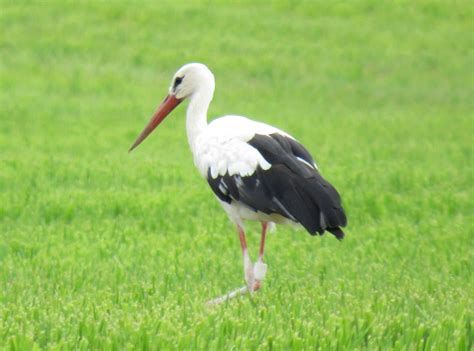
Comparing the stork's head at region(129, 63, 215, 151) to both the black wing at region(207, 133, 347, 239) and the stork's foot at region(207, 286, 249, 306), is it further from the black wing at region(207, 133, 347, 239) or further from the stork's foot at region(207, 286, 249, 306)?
the stork's foot at region(207, 286, 249, 306)

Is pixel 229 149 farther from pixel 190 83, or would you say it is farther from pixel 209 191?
pixel 209 191

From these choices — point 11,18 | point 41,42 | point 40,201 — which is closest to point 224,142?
point 40,201

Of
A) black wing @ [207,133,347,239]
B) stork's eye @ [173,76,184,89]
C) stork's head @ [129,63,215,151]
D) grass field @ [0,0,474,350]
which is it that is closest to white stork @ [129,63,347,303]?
black wing @ [207,133,347,239]

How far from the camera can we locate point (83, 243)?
10070 millimetres

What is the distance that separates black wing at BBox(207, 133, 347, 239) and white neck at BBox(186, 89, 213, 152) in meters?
0.52

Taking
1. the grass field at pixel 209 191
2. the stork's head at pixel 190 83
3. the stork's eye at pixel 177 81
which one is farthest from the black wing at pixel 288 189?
the stork's eye at pixel 177 81

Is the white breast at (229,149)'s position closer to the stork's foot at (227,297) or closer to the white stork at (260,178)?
the white stork at (260,178)

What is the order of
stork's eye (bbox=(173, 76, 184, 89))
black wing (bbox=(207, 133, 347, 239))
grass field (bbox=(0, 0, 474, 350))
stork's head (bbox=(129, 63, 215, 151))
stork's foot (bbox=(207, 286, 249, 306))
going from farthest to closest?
1. stork's eye (bbox=(173, 76, 184, 89))
2. stork's head (bbox=(129, 63, 215, 151))
3. black wing (bbox=(207, 133, 347, 239))
4. stork's foot (bbox=(207, 286, 249, 306))
5. grass field (bbox=(0, 0, 474, 350))

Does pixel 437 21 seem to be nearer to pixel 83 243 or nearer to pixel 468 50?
pixel 468 50

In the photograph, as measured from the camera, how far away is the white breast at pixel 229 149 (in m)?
7.96

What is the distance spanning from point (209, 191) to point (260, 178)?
507 centimetres

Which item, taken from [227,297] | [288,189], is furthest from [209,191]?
[227,297]

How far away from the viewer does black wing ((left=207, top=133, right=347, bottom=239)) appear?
748 cm

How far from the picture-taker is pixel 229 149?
26.6 feet
